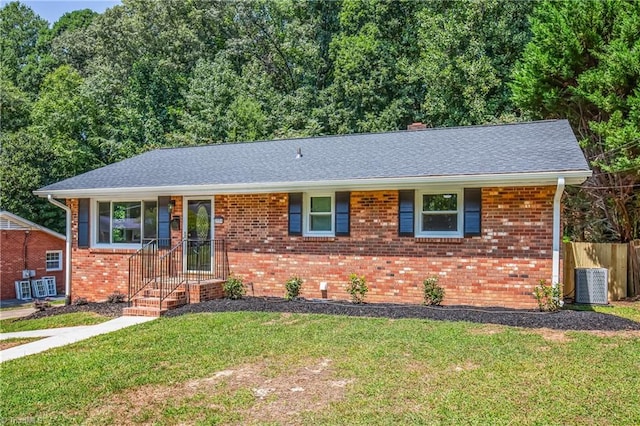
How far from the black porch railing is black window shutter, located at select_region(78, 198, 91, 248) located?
1764 mm

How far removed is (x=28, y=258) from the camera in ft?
70.5

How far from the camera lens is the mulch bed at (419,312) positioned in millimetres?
8359

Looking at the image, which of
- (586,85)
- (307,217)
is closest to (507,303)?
(307,217)

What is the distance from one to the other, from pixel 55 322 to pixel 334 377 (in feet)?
24.5

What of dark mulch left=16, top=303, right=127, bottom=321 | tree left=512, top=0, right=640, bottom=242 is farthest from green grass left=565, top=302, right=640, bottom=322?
dark mulch left=16, top=303, right=127, bottom=321

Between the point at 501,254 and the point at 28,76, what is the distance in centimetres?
3602

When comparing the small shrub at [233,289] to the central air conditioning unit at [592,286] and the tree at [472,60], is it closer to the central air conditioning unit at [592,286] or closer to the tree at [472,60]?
the central air conditioning unit at [592,286]

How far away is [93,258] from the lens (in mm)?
13070

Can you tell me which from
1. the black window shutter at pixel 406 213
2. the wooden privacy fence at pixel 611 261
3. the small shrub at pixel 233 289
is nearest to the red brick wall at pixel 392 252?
the black window shutter at pixel 406 213

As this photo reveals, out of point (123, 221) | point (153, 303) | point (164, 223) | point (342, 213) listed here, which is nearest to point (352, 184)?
point (342, 213)

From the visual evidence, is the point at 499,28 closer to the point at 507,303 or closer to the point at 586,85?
the point at 586,85

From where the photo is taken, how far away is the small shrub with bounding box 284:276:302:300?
36.7 feet

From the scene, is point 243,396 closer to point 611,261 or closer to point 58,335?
point 58,335

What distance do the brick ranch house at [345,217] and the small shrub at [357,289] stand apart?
18cm
